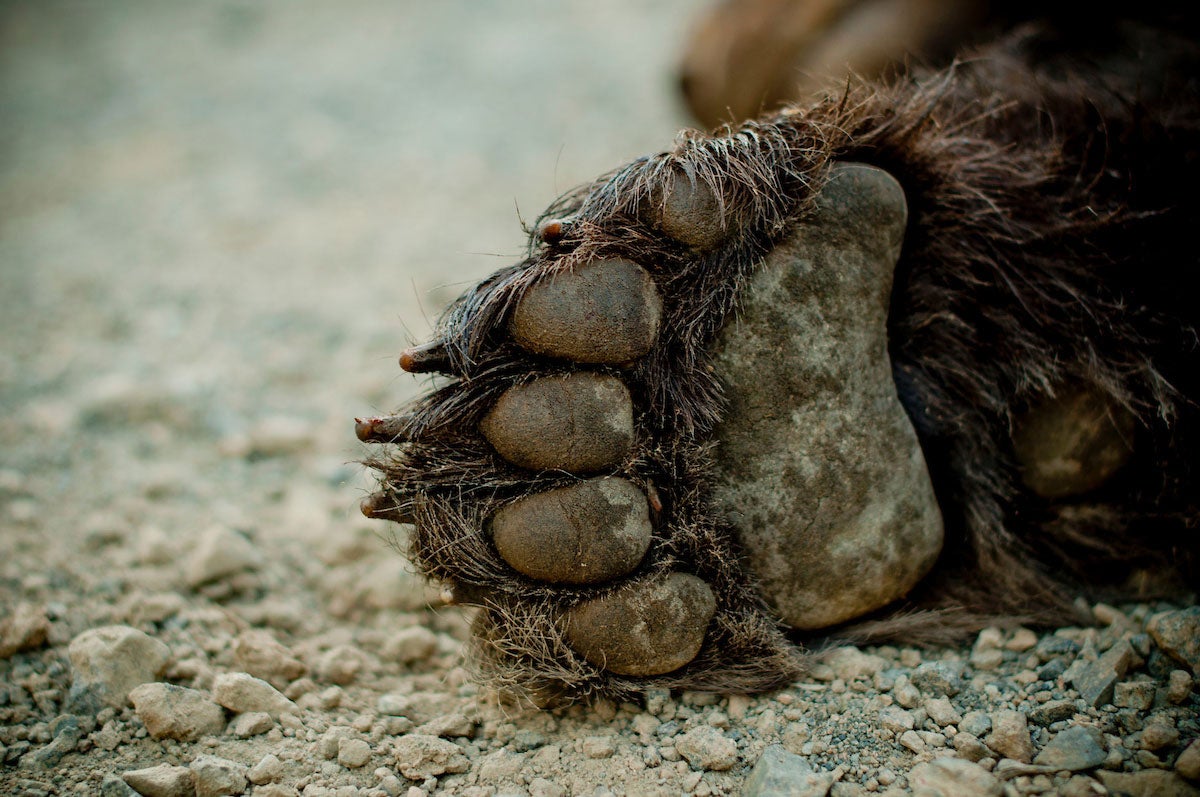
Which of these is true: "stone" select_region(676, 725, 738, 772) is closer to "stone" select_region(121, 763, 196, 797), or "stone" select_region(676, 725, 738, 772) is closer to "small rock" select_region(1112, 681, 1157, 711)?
"small rock" select_region(1112, 681, 1157, 711)

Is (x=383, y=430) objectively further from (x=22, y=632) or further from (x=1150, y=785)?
(x=1150, y=785)

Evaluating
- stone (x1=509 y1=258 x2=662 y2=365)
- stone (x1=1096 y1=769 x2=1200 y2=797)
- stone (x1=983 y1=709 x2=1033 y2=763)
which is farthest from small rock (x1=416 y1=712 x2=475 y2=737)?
stone (x1=1096 y1=769 x2=1200 y2=797)

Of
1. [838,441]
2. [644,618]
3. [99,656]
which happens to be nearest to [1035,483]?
[838,441]

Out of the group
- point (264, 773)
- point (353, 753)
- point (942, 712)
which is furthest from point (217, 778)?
point (942, 712)

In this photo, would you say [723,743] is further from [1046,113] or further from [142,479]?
[142,479]

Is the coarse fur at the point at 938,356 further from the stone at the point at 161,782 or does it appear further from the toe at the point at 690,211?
the stone at the point at 161,782
